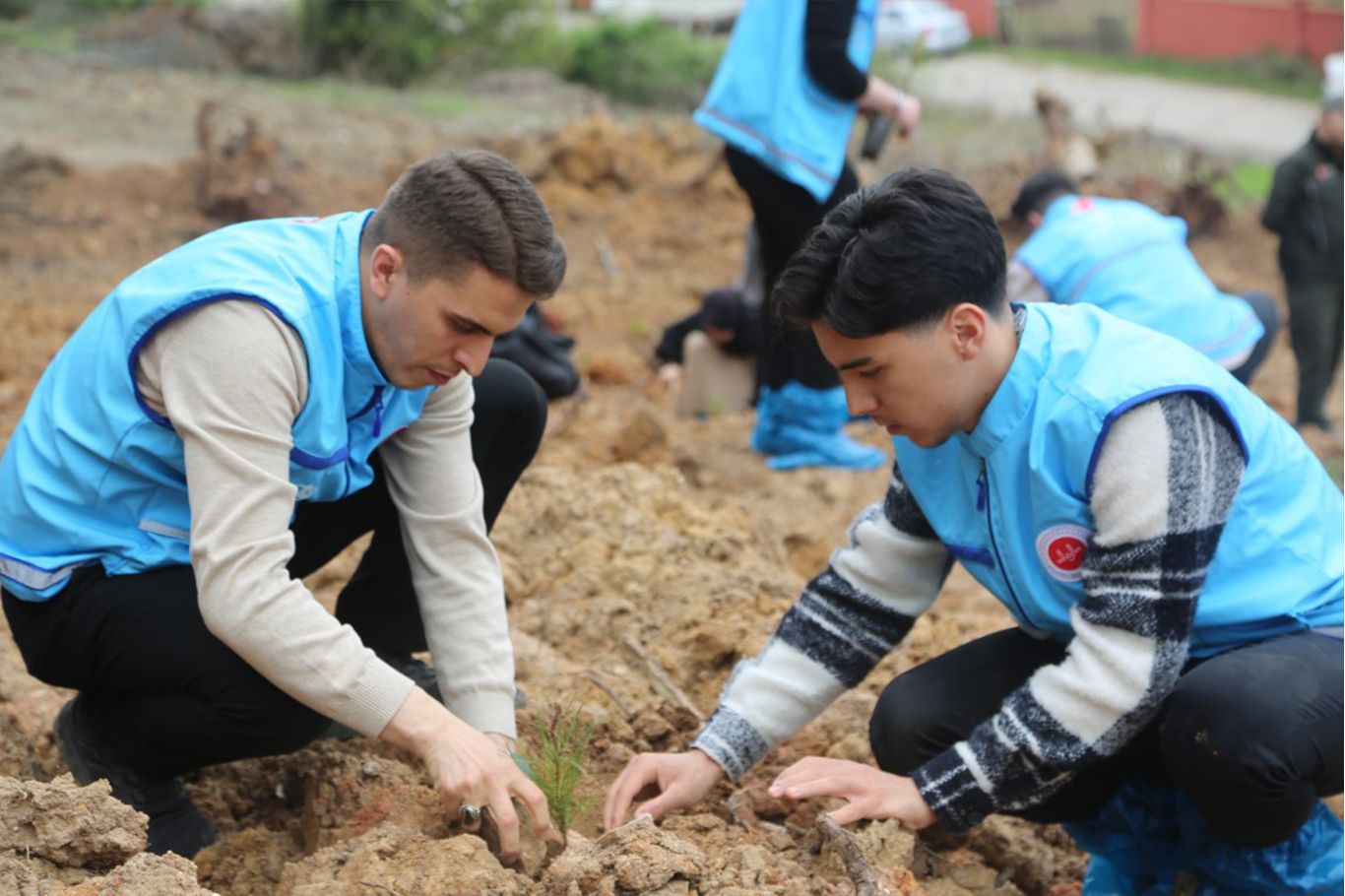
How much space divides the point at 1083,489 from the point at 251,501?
1.27 metres

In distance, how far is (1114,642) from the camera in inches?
91.4

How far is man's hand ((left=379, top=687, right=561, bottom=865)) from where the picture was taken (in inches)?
91.0

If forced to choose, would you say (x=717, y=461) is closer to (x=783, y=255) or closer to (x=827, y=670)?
(x=783, y=255)

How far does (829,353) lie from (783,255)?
3191 mm

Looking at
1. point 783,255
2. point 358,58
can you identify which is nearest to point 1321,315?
point 783,255

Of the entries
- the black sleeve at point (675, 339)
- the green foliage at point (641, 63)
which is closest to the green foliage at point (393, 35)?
the green foliage at point (641, 63)

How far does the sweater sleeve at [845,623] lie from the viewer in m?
2.67

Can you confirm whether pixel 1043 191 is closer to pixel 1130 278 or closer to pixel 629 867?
pixel 1130 278

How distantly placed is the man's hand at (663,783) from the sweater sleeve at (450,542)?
0.26 m

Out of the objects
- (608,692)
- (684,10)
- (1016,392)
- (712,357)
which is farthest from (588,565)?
(684,10)

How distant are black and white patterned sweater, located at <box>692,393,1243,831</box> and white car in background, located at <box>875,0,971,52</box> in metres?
22.6

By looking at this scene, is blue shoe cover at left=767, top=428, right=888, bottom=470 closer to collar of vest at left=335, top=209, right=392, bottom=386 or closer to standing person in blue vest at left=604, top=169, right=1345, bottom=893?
standing person in blue vest at left=604, top=169, right=1345, bottom=893

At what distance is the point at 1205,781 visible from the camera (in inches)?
94.2

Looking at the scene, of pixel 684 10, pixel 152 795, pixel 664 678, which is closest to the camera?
pixel 152 795
